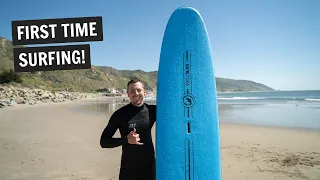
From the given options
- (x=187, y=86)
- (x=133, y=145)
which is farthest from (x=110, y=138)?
(x=187, y=86)

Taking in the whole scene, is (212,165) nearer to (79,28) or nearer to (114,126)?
(114,126)

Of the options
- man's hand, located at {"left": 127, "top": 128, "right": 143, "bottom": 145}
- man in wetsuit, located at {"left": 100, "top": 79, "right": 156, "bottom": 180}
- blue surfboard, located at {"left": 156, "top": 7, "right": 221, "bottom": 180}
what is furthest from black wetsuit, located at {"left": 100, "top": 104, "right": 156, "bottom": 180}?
blue surfboard, located at {"left": 156, "top": 7, "right": 221, "bottom": 180}

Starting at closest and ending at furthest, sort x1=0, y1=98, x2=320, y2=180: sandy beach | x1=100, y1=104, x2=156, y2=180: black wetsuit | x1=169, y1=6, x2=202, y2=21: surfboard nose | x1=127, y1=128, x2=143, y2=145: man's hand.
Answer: x1=127, y1=128, x2=143, y2=145: man's hand
x1=100, y1=104, x2=156, y2=180: black wetsuit
x1=169, y1=6, x2=202, y2=21: surfboard nose
x1=0, y1=98, x2=320, y2=180: sandy beach

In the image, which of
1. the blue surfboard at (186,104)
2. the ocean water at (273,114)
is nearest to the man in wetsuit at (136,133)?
the blue surfboard at (186,104)

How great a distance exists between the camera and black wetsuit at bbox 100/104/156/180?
7.00 ft

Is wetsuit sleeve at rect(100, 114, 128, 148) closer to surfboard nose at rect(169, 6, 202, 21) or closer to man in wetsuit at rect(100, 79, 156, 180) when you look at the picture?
man in wetsuit at rect(100, 79, 156, 180)

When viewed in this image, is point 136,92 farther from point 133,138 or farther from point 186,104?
point 186,104

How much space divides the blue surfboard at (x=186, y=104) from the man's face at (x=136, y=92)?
37 cm

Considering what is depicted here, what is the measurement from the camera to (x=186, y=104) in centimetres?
252

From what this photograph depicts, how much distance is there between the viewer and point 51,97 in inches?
1170

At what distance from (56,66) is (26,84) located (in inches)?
1410

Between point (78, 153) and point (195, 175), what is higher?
point (195, 175)

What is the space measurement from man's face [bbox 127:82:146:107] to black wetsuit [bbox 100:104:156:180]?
0.22 feet

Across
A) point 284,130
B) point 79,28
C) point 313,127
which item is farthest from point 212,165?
point 313,127
